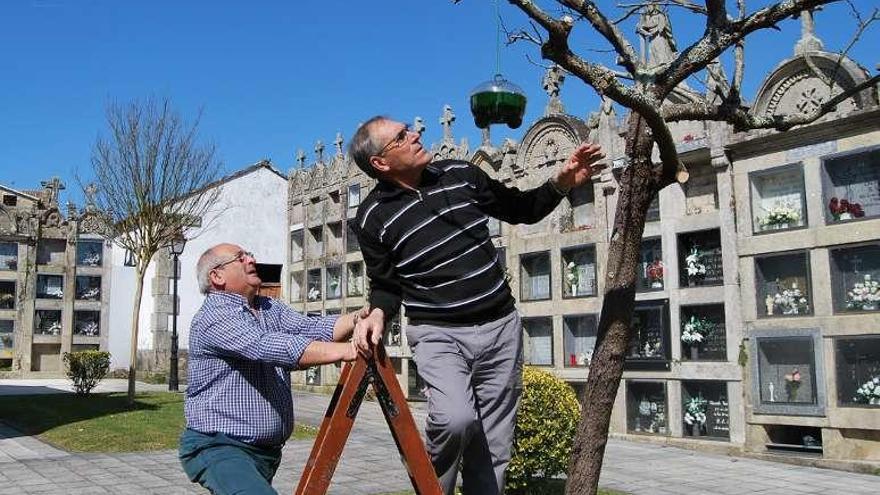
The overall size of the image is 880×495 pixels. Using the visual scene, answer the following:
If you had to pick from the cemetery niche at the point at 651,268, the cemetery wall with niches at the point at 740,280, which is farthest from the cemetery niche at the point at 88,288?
the cemetery niche at the point at 651,268

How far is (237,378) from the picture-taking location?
3.16 meters

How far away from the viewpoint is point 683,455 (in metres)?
11.1

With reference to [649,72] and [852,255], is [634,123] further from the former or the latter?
[852,255]

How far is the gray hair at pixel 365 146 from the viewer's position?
328 centimetres

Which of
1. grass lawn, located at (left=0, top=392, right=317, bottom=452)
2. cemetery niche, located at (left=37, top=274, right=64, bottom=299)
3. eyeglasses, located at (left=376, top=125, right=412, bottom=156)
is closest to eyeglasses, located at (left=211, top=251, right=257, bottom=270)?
eyeglasses, located at (left=376, top=125, right=412, bottom=156)

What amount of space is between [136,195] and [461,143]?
6.98 m

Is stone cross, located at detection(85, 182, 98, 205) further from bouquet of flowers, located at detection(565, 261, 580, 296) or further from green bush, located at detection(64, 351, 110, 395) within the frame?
bouquet of flowers, located at detection(565, 261, 580, 296)

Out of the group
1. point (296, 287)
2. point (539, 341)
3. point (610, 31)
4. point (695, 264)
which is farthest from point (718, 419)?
point (296, 287)

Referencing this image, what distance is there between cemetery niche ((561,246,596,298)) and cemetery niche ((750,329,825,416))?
10.7ft

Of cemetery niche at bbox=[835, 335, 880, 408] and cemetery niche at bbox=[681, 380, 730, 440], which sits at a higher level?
cemetery niche at bbox=[835, 335, 880, 408]

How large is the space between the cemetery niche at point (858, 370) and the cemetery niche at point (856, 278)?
0.44m

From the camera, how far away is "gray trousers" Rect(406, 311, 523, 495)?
9.87 feet

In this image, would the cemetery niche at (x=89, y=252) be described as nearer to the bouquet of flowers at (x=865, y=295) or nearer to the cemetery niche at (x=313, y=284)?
the cemetery niche at (x=313, y=284)

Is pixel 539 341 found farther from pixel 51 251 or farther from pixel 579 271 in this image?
pixel 51 251
